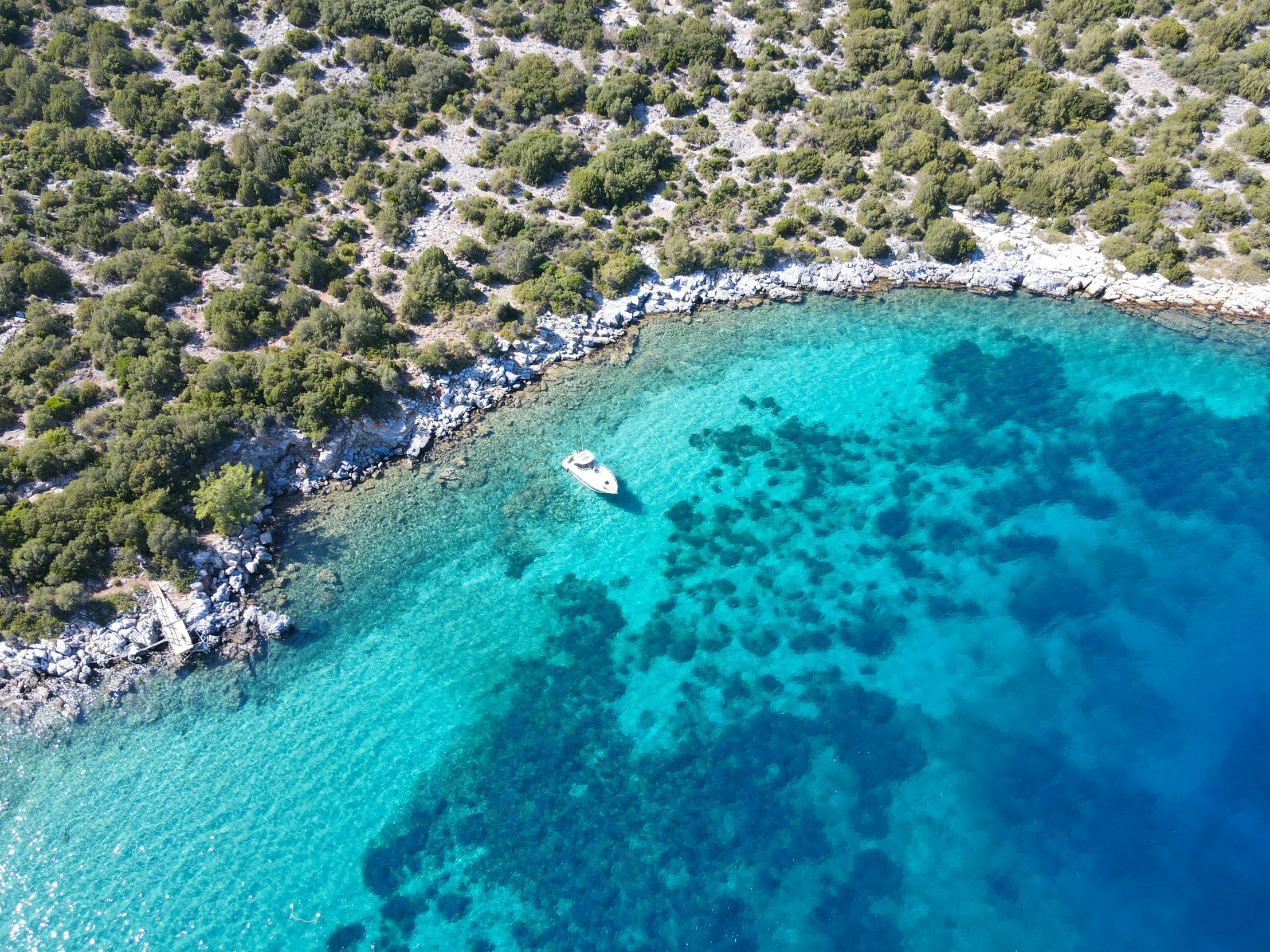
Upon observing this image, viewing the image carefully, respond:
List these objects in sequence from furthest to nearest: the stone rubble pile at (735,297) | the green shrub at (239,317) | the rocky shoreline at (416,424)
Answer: the green shrub at (239,317) → the stone rubble pile at (735,297) → the rocky shoreline at (416,424)

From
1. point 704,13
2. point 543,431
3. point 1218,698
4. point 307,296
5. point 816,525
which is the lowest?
point 1218,698

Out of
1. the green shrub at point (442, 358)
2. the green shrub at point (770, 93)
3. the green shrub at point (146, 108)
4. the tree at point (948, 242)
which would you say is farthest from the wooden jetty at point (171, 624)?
the green shrub at point (770, 93)

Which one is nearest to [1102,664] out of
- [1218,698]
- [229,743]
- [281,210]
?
[1218,698]

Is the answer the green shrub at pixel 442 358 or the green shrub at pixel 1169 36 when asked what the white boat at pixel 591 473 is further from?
the green shrub at pixel 1169 36

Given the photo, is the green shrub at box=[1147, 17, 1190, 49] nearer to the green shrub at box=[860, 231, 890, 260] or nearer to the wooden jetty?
the green shrub at box=[860, 231, 890, 260]

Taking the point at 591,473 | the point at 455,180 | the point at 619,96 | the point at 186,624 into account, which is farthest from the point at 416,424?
the point at 619,96

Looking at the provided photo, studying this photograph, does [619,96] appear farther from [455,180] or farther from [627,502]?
[627,502]

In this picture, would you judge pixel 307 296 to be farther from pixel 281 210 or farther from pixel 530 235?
pixel 530 235
